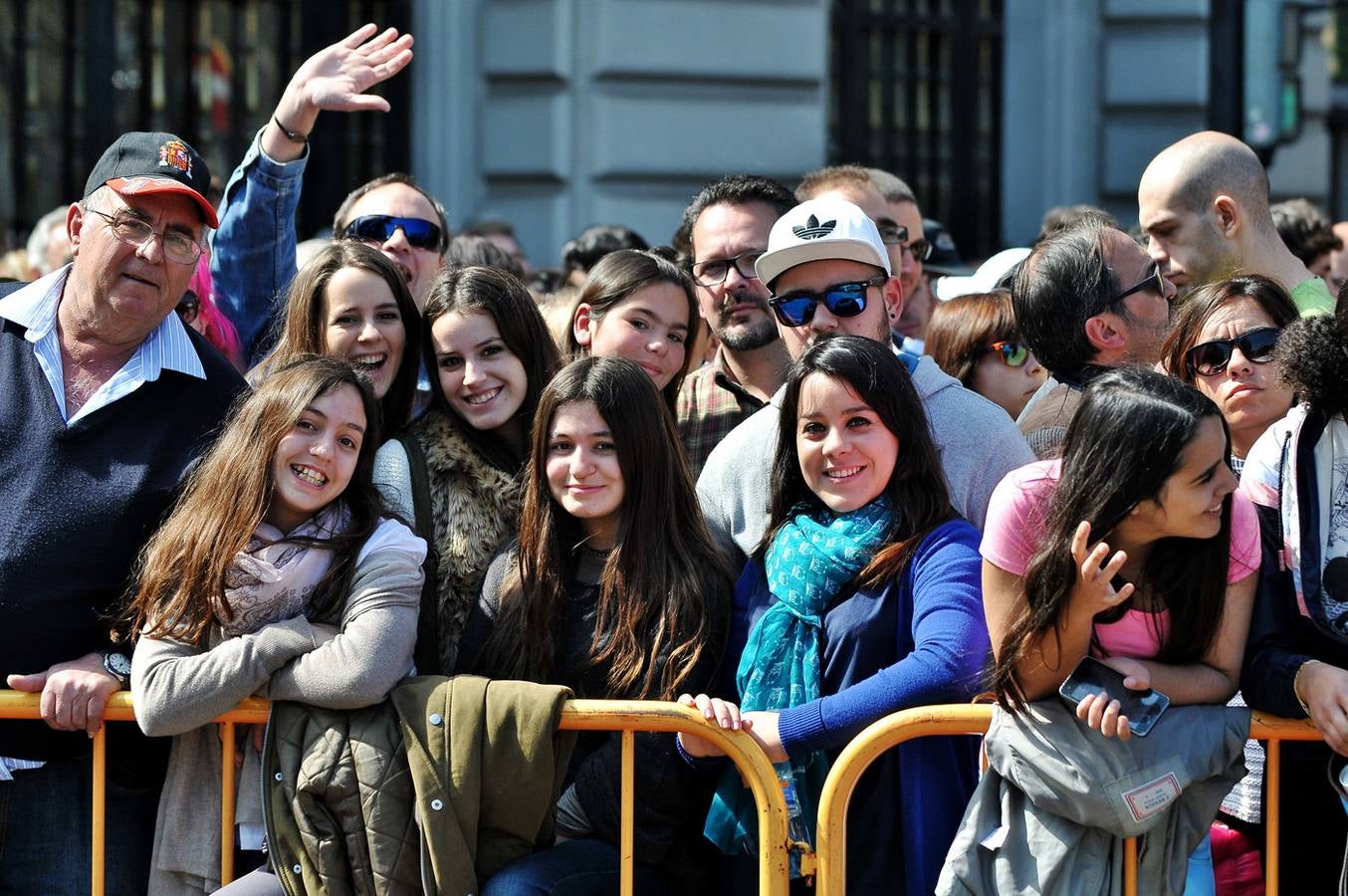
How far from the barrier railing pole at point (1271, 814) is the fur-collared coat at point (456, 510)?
1747mm

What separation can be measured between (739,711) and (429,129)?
6.52m

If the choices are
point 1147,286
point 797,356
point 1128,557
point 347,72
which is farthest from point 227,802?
point 1147,286

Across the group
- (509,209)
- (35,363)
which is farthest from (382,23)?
(35,363)

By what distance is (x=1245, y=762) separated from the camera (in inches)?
143

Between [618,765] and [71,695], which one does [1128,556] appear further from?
[71,695]

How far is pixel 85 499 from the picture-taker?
386 centimetres

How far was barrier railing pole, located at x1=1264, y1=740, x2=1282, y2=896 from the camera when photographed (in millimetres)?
3438

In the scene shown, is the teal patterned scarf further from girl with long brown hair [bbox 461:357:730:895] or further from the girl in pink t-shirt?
the girl in pink t-shirt

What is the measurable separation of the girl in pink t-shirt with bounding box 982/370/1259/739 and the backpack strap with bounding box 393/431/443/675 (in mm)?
1286

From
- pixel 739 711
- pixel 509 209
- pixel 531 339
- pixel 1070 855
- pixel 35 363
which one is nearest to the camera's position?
pixel 1070 855

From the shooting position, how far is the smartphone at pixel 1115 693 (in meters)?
3.28

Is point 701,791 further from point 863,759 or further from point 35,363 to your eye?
point 35,363

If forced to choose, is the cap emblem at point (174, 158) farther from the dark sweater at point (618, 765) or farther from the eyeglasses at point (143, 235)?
the dark sweater at point (618, 765)

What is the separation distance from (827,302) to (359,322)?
120 cm
